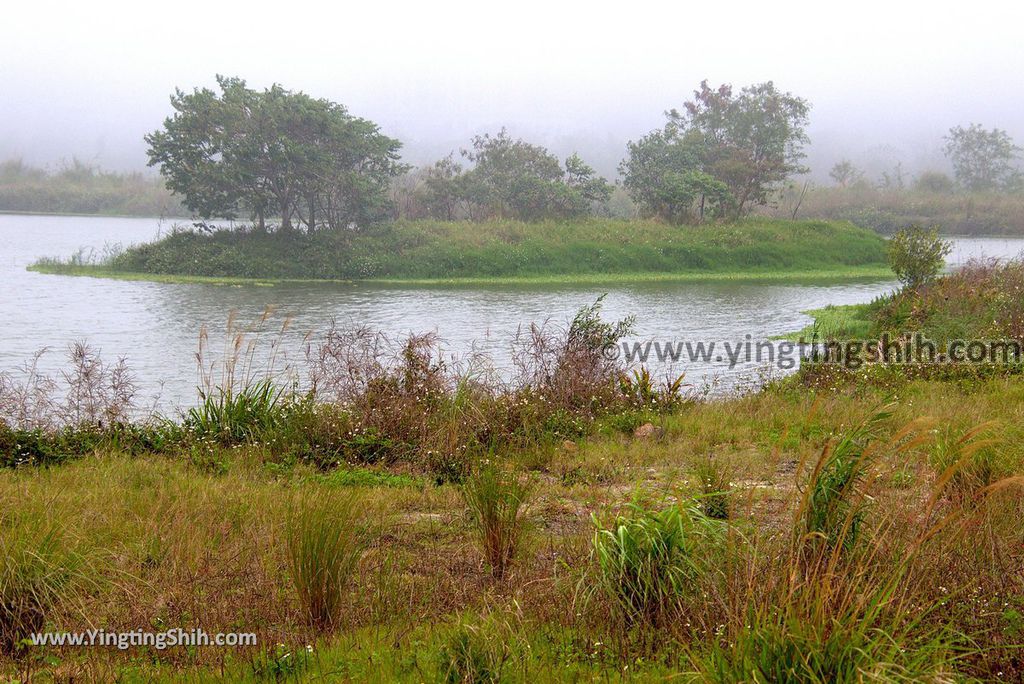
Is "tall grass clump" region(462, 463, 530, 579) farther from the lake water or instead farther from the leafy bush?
the leafy bush

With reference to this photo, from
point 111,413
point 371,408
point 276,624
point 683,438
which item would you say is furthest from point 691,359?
point 276,624

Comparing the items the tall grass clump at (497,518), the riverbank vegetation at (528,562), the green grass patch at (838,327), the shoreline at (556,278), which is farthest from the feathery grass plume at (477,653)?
the shoreline at (556,278)

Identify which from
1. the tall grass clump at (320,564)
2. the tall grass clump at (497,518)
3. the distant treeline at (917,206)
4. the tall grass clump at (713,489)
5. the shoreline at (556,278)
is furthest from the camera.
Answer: the distant treeline at (917,206)

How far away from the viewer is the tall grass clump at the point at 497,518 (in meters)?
4.35

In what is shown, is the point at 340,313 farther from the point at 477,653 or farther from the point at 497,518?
the point at 477,653

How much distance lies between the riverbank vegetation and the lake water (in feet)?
13.7

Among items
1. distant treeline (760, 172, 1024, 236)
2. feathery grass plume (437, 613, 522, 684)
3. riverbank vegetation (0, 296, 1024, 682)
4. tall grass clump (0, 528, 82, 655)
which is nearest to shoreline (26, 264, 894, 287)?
distant treeline (760, 172, 1024, 236)

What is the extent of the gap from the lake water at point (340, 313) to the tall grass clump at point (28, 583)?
5681 millimetres

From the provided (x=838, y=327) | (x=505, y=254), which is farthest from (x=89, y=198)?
(x=838, y=327)

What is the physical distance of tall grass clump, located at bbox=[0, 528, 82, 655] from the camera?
11.6 feet

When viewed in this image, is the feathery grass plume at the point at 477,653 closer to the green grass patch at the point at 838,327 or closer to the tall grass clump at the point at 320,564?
the tall grass clump at the point at 320,564

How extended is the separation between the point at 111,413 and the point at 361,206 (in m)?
28.0

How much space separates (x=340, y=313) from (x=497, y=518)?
16.7 metres

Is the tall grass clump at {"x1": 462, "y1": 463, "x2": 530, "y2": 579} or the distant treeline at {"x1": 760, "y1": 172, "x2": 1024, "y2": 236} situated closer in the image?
the tall grass clump at {"x1": 462, "y1": 463, "x2": 530, "y2": 579}
